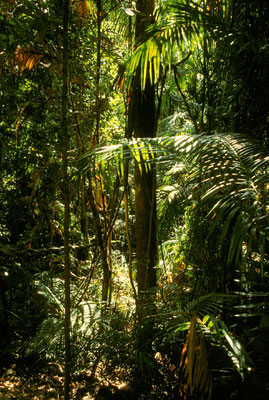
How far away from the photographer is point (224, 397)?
153cm

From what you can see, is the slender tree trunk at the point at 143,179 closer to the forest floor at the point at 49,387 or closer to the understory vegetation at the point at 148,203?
the understory vegetation at the point at 148,203

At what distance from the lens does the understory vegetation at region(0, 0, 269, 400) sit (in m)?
1.51

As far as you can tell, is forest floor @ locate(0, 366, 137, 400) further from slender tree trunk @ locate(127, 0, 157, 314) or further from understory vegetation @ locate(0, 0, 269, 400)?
slender tree trunk @ locate(127, 0, 157, 314)

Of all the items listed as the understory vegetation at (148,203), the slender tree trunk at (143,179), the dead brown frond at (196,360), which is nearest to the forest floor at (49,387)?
the understory vegetation at (148,203)

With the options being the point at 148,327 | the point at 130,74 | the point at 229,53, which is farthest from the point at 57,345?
the point at 229,53

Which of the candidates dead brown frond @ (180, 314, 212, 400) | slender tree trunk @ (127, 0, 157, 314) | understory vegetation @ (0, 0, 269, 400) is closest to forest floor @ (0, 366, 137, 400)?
understory vegetation @ (0, 0, 269, 400)

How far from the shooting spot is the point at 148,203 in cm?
282

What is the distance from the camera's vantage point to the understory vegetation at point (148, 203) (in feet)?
4.97

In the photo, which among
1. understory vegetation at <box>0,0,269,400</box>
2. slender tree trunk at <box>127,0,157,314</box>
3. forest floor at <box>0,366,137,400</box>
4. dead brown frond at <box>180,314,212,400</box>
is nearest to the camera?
dead brown frond at <box>180,314,212,400</box>

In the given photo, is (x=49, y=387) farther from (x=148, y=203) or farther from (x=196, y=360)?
(x=196, y=360)

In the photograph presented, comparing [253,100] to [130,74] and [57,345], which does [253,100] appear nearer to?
[130,74]

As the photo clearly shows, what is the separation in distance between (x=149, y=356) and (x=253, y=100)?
5.88 feet

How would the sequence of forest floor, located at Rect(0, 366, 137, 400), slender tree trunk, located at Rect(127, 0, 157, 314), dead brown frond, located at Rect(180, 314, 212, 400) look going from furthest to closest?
slender tree trunk, located at Rect(127, 0, 157, 314) → forest floor, located at Rect(0, 366, 137, 400) → dead brown frond, located at Rect(180, 314, 212, 400)

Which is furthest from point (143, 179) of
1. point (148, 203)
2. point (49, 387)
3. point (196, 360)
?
point (49, 387)
